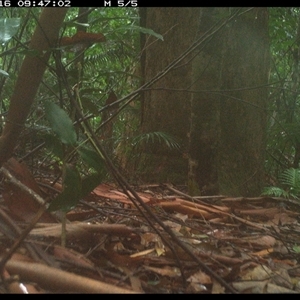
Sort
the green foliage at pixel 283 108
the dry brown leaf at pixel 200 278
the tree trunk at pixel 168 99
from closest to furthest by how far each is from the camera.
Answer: the dry brown leaf at pixel 200 278 → the tree trunk at pixel 168 99 → the green foliage at pixel 283 108

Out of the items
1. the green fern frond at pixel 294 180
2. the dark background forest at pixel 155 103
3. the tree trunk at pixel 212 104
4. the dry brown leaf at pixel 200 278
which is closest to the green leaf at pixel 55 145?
the dark background forest at pixel 155 103

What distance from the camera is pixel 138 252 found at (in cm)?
171

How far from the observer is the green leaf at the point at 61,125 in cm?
154

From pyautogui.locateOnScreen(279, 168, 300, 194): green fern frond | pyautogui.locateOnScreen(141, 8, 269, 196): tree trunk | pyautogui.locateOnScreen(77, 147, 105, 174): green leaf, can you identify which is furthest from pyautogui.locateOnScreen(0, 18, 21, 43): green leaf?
pyautogui.locateOnScreen(279, 168, 300, 194): green fern frond

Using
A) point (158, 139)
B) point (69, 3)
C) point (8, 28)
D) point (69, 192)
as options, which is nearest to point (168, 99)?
point (158, 139)

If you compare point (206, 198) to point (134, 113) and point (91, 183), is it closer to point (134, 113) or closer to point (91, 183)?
point (91, 183)

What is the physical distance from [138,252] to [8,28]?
2.98 feet

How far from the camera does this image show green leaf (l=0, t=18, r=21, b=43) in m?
1.74

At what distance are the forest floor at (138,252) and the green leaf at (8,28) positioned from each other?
493mm

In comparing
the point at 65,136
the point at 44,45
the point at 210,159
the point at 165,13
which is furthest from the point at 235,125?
the point at 65,136

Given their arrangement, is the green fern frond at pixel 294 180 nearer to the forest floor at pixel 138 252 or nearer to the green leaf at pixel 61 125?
the forest floor at pixel 138 252

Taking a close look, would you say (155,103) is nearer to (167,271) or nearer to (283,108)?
(283,108)

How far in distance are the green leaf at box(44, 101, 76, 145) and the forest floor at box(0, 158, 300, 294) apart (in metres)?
0.28

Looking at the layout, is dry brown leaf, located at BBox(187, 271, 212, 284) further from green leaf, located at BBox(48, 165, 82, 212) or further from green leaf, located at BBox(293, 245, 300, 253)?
green leaf, located at BBox(293, 245, 300, 253)
